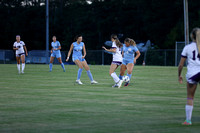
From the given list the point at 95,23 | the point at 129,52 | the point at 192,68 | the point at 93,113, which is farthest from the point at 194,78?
the point at 95,23

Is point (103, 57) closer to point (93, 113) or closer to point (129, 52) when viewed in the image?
point (129, 52)

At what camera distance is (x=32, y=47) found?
7481cm

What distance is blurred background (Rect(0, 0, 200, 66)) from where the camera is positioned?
62.0 metres

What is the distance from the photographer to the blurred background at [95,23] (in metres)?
62.0

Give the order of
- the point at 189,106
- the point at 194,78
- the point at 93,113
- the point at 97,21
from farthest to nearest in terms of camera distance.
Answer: the point at 97,21 → the point at 93,113 → the point at 189,106 → the point at 194,78

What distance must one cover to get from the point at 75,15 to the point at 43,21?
614 cm

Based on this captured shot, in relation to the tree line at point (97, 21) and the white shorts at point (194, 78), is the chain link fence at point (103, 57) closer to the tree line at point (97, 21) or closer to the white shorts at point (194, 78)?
the tree line at point (97, 21)

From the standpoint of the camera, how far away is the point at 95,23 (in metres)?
72.2

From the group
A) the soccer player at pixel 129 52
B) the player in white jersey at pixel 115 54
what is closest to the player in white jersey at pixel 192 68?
the player in white jersey at pixel 115 54

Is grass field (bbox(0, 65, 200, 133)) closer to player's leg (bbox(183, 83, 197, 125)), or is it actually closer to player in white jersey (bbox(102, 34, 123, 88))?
player's leg (bbox(183, 83, 197, 125))

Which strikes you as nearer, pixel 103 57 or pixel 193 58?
pixel 193 58

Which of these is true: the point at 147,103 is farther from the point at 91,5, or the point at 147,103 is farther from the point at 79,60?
the point at 91,5

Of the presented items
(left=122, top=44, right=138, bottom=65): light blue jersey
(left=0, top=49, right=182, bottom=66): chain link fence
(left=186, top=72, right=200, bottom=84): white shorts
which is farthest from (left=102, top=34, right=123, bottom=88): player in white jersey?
(left=0, top=49, right=182, bottom=66): chain link fence

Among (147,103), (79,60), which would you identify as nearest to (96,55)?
(79,60)
